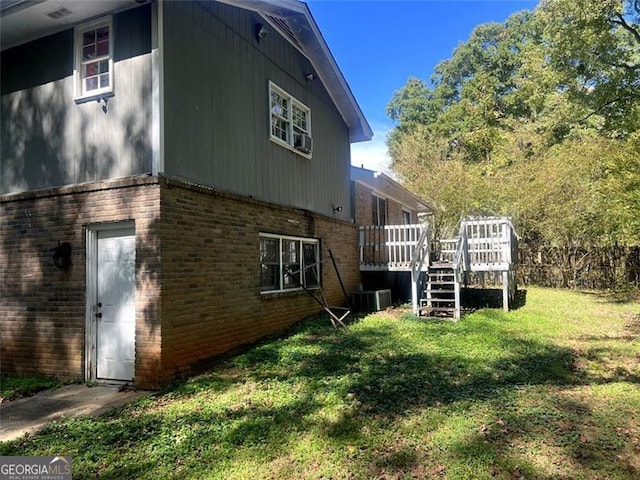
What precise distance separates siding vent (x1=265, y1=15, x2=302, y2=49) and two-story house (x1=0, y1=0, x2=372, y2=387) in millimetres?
524

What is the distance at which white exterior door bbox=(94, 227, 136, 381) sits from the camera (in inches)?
243

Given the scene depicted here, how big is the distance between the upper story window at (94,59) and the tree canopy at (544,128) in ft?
34.4

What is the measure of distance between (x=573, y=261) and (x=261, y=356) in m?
15.8

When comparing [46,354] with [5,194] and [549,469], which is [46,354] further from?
[549,469]

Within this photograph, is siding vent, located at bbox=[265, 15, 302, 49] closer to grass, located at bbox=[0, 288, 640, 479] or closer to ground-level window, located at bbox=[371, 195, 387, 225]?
ground-level window, located at bbox=[371, 195, 387, 225]

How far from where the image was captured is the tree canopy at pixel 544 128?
11164 millimetres

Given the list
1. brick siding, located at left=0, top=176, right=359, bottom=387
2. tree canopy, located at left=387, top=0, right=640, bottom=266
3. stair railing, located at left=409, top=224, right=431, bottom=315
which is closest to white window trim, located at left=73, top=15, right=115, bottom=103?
brick siding, located at left=0, top=176, right=359, bottom=387

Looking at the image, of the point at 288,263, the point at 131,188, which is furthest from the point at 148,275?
the point at 288,263

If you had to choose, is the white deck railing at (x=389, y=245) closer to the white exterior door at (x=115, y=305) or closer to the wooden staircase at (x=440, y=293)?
the wooden staircase at (x=440, y=293)

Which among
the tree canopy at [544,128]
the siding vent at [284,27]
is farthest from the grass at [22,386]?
the tree canopy at [544,128]

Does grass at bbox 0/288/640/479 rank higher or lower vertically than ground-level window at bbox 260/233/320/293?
lower

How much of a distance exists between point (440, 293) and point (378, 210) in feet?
15.8

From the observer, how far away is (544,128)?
22531 millimetres

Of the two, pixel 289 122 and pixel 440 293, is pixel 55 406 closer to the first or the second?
pixel 289 122
